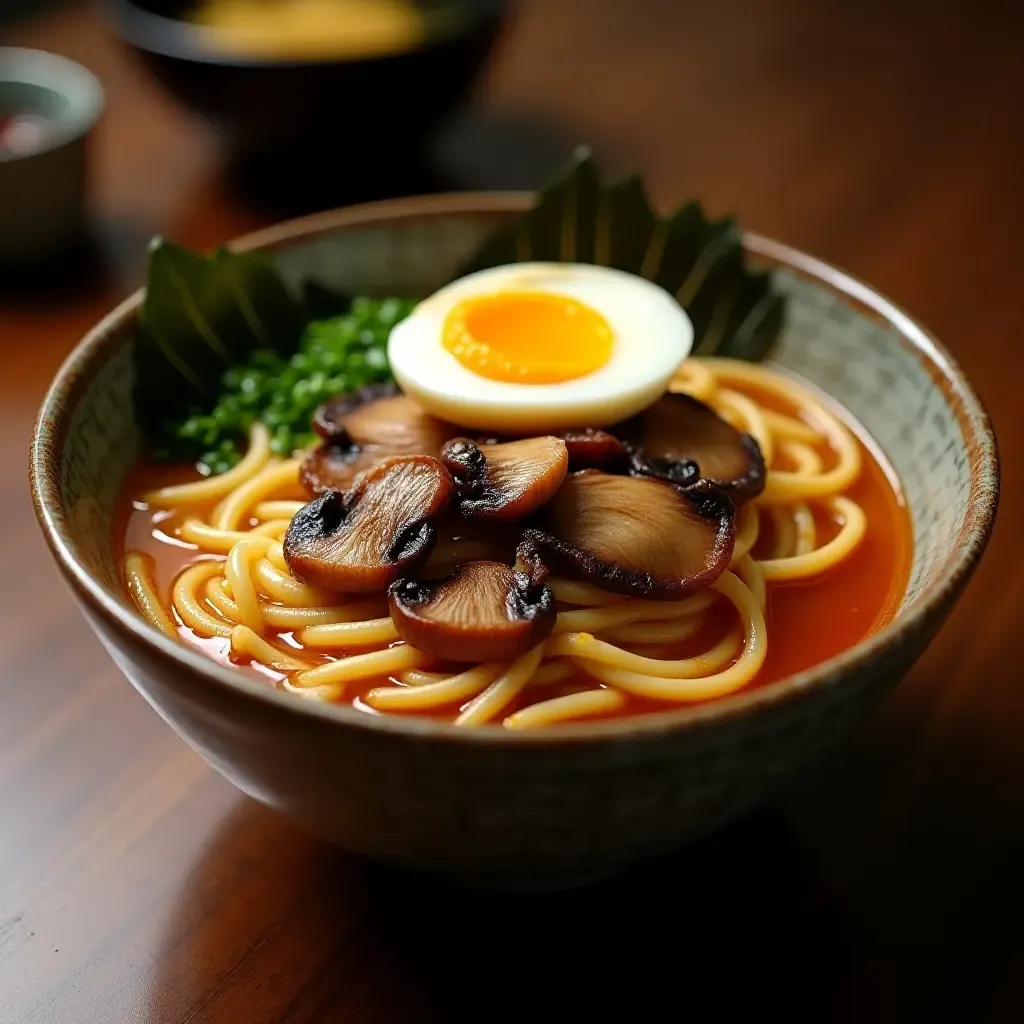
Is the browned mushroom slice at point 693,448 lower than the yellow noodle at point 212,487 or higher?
higher

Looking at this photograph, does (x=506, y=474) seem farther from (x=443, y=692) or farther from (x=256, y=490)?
(x=256, y=490)

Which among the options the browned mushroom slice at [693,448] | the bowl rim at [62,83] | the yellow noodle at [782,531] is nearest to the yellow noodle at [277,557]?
the browned mushroom slice at [693,448]

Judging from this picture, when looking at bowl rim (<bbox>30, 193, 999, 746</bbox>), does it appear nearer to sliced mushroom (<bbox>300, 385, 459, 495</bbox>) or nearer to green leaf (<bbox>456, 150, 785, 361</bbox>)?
green leaf (<bbox>456, 150, 785, 361</bbox>)

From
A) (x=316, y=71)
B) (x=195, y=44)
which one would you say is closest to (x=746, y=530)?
(x=316, y=71)

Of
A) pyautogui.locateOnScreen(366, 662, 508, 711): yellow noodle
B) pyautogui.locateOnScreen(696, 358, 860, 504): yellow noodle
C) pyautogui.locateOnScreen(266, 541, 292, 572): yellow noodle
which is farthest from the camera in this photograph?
pyautogui.locateOnScreen(696, 358, 860, 504): yellow noodle

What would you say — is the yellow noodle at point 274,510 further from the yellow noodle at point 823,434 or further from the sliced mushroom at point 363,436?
the yellow noodle at point 823,434

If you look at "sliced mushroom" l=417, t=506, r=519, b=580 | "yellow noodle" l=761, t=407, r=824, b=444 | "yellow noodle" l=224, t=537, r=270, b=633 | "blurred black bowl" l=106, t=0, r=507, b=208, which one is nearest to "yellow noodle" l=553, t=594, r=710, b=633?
"sliced mushroom" l=417, t=506, r=519, b=580

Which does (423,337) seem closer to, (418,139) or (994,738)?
(994,738)
